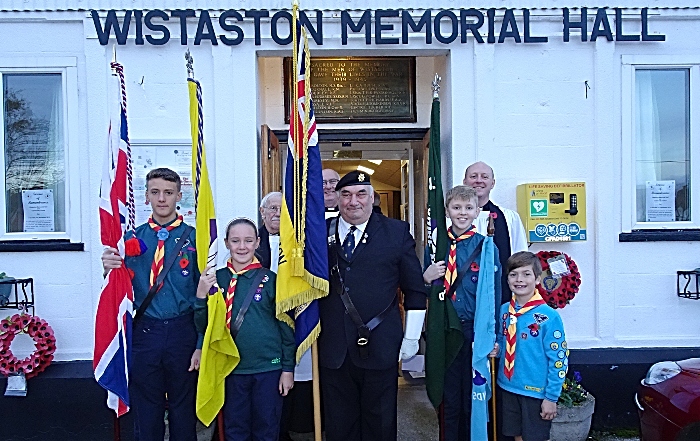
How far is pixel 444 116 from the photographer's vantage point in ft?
18.3

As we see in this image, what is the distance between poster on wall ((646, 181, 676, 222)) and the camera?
5.29 meters

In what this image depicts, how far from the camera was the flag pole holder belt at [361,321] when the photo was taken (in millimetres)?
3504

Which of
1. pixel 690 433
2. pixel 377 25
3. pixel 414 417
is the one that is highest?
pixel 377 25

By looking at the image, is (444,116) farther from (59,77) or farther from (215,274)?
(59,77)

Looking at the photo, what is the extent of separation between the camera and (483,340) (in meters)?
3.62

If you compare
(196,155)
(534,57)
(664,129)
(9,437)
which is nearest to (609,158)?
(664,129)

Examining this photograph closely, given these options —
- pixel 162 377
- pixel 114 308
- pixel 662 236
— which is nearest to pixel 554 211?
pixel 662 236

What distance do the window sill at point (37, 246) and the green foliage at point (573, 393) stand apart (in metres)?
4.09

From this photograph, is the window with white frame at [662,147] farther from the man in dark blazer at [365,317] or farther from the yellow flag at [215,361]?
the yellow flag at [215,361]

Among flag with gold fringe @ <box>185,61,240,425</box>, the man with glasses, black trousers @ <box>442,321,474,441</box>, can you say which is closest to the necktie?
flag with gold fringe @ <box>185,61,240,425</box>

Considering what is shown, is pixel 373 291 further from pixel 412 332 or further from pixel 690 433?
pixel 690 433

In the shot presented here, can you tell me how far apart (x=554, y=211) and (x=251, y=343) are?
9.45 ft

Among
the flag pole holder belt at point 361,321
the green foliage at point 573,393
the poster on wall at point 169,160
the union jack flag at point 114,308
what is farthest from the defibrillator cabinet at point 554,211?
the union jack flag at point 114,308

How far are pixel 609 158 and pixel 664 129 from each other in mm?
644
